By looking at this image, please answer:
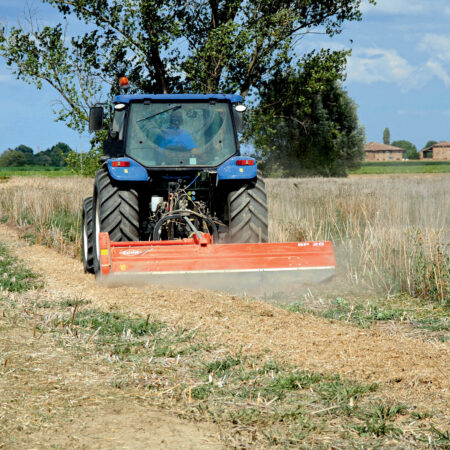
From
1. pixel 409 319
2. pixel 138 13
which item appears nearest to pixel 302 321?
pixel 409 319

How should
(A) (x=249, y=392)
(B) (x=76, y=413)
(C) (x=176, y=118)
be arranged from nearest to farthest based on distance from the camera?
(B) (x=76, y=413) < (A) (x=249, y=392) < (C) (x=176, y=118)

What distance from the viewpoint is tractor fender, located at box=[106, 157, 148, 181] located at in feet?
22.8

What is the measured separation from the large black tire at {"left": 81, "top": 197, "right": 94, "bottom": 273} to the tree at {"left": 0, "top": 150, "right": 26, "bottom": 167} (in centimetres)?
6151

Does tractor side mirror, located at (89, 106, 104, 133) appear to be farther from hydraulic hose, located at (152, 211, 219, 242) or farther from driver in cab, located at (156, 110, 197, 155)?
hydraulic hose, located at (152, 211, 219, 242)

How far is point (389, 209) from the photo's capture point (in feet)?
36.6

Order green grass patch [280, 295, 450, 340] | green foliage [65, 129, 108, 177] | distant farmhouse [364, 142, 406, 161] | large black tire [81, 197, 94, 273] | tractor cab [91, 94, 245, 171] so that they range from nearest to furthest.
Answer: green grass patch [280, 295, 450, 340]
tractor cab [91, 94, 245, 171]
large black tire [81, 197, 94, 273]
green foliage [65, 129, 108, 177]
distant farmhouse [364, 142, 406, 161]

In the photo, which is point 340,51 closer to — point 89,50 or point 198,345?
point 89,50

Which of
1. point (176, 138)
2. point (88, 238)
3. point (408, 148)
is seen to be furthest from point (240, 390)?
point (408, 148)

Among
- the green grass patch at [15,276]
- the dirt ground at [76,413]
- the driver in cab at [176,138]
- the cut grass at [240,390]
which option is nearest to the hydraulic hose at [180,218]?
the driver in cab at [176,138]

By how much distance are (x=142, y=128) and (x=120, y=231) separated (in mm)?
1197

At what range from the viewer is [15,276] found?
23.0 feet

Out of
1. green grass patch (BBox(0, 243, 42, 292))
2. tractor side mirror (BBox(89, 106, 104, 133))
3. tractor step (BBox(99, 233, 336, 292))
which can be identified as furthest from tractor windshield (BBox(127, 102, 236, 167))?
green grass patch (BBox(0, 243, 42, 292))

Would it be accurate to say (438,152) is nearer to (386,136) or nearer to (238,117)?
(386,136)

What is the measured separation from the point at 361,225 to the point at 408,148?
11768 centimetres
